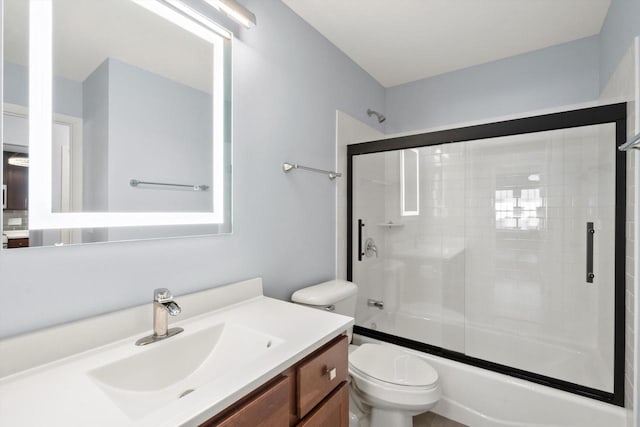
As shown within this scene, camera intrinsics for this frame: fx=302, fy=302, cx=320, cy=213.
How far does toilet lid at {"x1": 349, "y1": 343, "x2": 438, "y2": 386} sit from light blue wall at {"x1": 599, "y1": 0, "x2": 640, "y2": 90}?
182 cm

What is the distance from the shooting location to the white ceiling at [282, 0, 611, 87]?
172cm

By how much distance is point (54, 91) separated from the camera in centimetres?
89

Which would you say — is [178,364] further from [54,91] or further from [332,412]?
[54,91]

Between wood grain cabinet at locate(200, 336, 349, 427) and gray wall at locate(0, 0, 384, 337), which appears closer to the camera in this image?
wood grain cabinet at locate(200, 336, 349, 427)

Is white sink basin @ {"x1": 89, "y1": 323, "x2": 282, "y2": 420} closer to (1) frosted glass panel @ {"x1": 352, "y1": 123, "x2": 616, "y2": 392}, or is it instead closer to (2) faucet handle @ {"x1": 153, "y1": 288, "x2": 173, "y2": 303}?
(2) faucet handle @ {"x1": 153, "y1": 288, "x2": 173, "y2": 303}

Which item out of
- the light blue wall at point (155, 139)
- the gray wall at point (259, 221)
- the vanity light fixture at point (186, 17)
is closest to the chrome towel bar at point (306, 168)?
the gray wall at point (259, 221)

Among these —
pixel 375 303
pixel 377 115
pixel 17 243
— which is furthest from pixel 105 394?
pixel 377 115

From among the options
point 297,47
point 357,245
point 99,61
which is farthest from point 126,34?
point 357,245

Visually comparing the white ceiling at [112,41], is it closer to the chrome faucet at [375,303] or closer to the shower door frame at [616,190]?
the shower door frame at [616,190]

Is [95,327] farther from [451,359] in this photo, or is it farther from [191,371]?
[451,359]

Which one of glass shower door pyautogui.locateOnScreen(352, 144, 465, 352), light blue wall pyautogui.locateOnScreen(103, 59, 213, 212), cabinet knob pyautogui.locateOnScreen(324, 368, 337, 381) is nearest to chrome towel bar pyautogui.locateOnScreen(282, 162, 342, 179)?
glass shower door pyautogui.locateOnScreen(352, 144, 465, 352)

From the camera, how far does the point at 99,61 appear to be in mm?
1002

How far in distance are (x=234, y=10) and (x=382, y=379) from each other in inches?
70.6

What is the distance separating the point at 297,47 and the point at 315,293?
1412 mm
